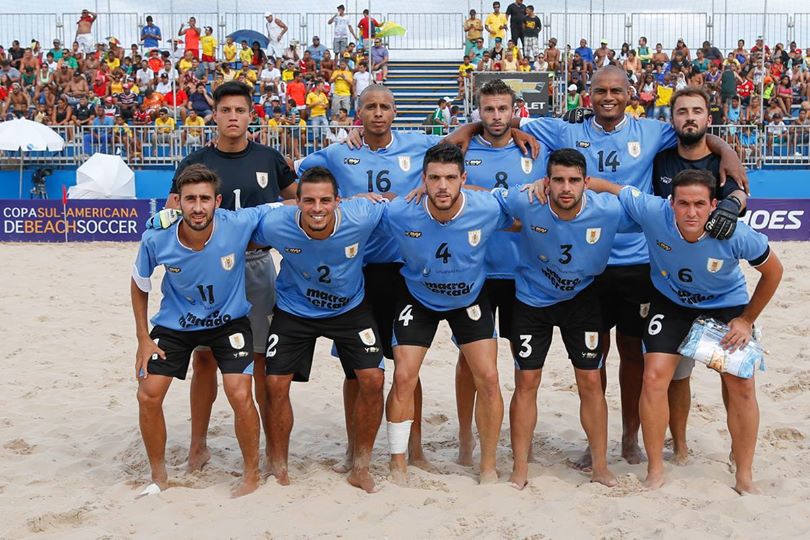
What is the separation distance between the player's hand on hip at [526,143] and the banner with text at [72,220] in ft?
36.0

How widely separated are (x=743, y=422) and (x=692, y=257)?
3.42 ft

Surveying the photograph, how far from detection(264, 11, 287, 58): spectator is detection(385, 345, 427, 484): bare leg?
21259mm

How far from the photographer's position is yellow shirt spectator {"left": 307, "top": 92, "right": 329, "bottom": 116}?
824 inches

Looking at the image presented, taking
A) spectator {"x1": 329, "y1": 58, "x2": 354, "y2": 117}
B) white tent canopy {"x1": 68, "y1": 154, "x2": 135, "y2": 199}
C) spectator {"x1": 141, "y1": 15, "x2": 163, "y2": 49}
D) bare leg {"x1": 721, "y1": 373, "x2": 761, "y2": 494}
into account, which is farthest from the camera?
spectator {"x1": 141, "y1": 15, "x2": 163, "y2": 49}

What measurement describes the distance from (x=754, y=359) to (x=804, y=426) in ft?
5.34

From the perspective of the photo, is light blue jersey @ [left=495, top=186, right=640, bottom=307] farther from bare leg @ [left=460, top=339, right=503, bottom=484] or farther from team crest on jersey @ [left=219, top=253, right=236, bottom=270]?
team crest on jersey @ [left=219, top=253, right=236, bottom=270]

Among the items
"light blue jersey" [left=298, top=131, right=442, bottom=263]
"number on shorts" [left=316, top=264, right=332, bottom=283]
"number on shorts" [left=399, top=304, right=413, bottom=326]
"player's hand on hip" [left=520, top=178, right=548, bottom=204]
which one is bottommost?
"number on shorts" [left=399, top=304, right=413, bottom=326]

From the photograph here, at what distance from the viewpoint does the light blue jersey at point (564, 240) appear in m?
5.54

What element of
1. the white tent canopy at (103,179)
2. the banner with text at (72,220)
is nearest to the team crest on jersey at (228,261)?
the banner with text at (72,220)

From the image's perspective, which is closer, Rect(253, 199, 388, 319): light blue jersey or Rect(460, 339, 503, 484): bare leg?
Rect(253, 199, 388, 319): light blue jersey

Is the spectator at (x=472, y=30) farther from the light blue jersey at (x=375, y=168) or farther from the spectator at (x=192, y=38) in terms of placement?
the light blue jersey at (x=375, y=168)

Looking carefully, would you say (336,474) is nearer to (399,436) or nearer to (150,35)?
(399,436)

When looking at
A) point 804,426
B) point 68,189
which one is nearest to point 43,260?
point 68,189

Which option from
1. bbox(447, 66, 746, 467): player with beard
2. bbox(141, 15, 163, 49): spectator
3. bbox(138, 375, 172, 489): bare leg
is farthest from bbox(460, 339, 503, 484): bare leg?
bbox(141, 15, 163, 49): spectator
